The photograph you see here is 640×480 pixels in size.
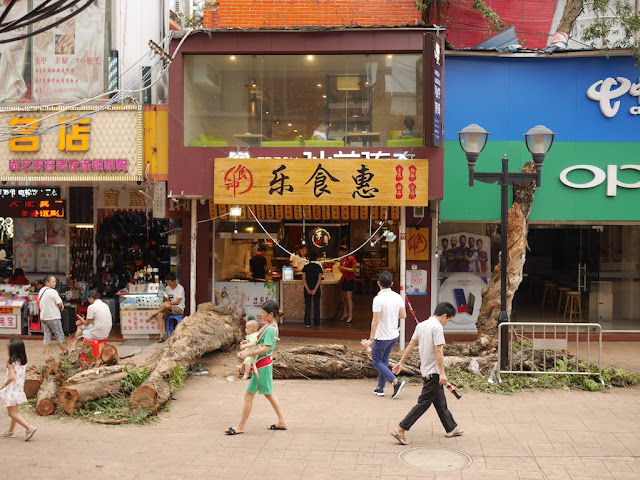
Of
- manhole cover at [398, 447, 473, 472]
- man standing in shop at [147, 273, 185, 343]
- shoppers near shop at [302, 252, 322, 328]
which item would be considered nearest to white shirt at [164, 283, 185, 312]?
man standing in shop at [147, 273, 185, 343]

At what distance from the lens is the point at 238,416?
9.44 m

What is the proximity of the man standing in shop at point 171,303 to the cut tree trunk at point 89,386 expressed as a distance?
176 inches

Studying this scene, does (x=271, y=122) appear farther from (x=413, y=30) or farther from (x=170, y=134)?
(x=413, y=30)

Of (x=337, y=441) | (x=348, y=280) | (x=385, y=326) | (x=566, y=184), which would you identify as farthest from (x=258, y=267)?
(x=337, y=441)

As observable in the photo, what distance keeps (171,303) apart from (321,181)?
4.24 metres

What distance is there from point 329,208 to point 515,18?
24.2 feet

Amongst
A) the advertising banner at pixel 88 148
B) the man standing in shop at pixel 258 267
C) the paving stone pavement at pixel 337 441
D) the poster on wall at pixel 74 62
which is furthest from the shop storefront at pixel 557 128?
the poster on wall at pixel 74 62

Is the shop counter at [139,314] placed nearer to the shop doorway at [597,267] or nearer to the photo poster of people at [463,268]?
the photo poster of people at [463,268]

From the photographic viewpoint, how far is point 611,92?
14.8 metres

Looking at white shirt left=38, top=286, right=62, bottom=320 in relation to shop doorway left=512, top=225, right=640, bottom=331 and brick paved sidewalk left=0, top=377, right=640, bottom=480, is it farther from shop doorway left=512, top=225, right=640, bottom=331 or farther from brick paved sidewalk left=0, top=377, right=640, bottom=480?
shop doorway left=512, top=225, right=640, bottom=331

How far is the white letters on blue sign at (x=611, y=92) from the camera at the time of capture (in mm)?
14820

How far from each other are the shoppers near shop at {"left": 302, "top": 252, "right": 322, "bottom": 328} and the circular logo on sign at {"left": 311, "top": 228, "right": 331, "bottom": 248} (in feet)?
13.0

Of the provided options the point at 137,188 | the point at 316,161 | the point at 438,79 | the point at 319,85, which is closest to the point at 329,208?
the point at 316,161

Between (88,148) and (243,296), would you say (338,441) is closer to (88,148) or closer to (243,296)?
(243,296)
